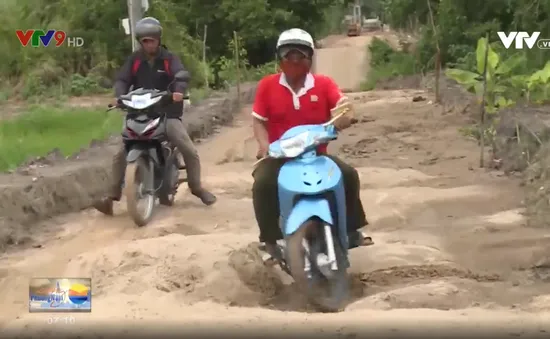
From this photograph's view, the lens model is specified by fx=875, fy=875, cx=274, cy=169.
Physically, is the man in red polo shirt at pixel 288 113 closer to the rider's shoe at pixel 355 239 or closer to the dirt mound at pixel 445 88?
the rider's shoe at pixel 355 239

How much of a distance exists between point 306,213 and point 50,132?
31.7 ft

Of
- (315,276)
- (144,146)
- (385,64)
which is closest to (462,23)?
(385,64)

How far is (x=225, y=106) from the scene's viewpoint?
56.5 feet

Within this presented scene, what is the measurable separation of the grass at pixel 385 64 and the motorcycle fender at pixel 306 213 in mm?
23644

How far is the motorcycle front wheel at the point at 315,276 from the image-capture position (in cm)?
478

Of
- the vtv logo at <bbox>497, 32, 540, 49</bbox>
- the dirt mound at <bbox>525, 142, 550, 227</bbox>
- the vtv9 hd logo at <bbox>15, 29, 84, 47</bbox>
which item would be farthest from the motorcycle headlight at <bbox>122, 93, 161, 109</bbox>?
the vtv9 hd logo at <bbox>15, 29, 84, 47</bbox>

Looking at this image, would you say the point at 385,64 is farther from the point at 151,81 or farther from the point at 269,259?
the point at 269,259

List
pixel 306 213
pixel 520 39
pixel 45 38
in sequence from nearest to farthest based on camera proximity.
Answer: pixel 306 213 → pixel 520 39 → pixel 45 38

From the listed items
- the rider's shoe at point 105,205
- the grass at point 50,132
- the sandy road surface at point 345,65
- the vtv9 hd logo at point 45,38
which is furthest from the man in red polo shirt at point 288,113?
the sandy road surface at point 345,65

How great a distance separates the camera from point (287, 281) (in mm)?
5473

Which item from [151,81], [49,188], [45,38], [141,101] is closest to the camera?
[141,101]

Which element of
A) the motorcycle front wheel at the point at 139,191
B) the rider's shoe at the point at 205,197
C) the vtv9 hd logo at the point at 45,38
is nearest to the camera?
the motorcycle front wheel at the point at 139,191

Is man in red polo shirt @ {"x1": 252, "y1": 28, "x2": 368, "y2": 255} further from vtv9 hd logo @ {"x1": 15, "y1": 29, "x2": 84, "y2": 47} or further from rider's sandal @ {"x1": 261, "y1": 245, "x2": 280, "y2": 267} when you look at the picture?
vtv9 hd logo @ {"x1": 15, "y1": 29, "x2": 84, "y2": 47}

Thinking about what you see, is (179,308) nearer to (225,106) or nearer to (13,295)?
(13,295)
